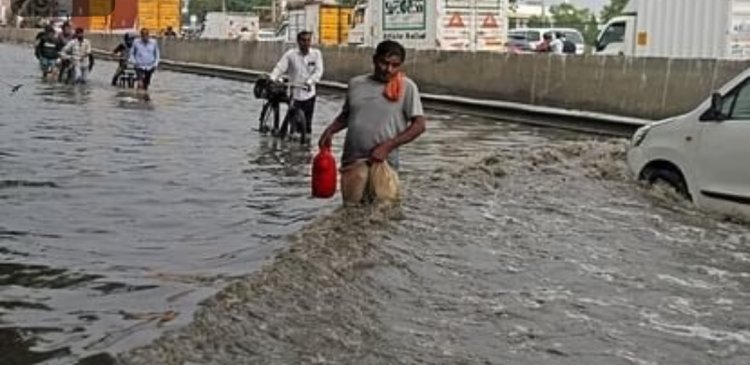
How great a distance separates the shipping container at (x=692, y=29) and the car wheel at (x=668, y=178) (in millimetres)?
11128

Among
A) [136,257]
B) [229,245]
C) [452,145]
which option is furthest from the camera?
[452,145]

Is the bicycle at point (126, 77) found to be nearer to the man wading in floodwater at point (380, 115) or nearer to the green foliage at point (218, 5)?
the man wading in floodwater at point (380, 115)

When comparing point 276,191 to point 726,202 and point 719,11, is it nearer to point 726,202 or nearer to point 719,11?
point 726,202

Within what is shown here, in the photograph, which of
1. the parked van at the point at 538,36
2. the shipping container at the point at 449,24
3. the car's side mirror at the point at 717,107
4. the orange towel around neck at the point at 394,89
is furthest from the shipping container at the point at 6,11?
the parked van at the point at 538,36

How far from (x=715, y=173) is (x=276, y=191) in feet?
14.4

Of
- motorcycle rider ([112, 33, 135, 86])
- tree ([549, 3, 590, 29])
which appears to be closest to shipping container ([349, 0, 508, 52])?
motorcycle rider ([112, 33, 135, 86])

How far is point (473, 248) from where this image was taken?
29.2 feet

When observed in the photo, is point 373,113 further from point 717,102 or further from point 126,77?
point 126,77

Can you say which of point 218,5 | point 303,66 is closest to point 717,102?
point 303,66

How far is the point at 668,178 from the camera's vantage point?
10469 millimetres

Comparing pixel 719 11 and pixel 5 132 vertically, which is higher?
pixel 719 11

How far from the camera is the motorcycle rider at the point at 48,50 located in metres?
31.1

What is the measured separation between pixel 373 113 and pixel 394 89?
0.77 feet

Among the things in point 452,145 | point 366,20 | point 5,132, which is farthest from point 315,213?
point 366,20
